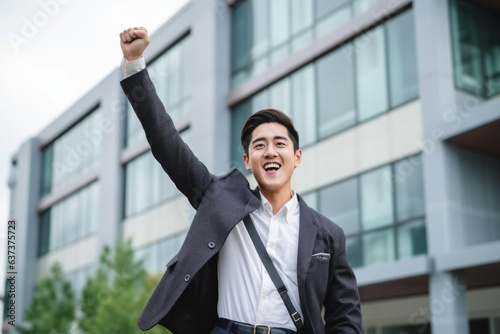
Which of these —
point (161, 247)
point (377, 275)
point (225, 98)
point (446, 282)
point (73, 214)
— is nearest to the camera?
point (446, 282)

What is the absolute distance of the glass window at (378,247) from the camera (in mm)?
14398

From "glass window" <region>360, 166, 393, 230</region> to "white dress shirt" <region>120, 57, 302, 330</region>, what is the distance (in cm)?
1167

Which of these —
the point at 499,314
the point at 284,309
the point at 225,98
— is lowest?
the point at 284,309

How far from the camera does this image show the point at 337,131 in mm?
16297

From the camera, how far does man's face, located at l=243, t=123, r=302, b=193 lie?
309 centimetres

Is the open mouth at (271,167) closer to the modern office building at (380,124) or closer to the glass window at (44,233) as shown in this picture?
the modern office building at (380,124)

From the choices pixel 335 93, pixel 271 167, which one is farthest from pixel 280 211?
pixel 335 93

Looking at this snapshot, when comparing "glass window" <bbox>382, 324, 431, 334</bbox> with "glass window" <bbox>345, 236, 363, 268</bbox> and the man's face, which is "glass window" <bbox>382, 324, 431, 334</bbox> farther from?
the man's face

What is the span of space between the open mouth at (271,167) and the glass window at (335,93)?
1293 centimetres

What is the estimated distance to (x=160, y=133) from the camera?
2.80 m

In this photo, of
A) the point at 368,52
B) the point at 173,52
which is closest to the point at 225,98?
the point at 173,52

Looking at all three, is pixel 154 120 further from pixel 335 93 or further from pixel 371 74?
pixel 335 93

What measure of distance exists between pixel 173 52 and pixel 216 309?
22.3 metres

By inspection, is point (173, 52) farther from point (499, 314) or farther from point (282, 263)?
point (282, 263)
